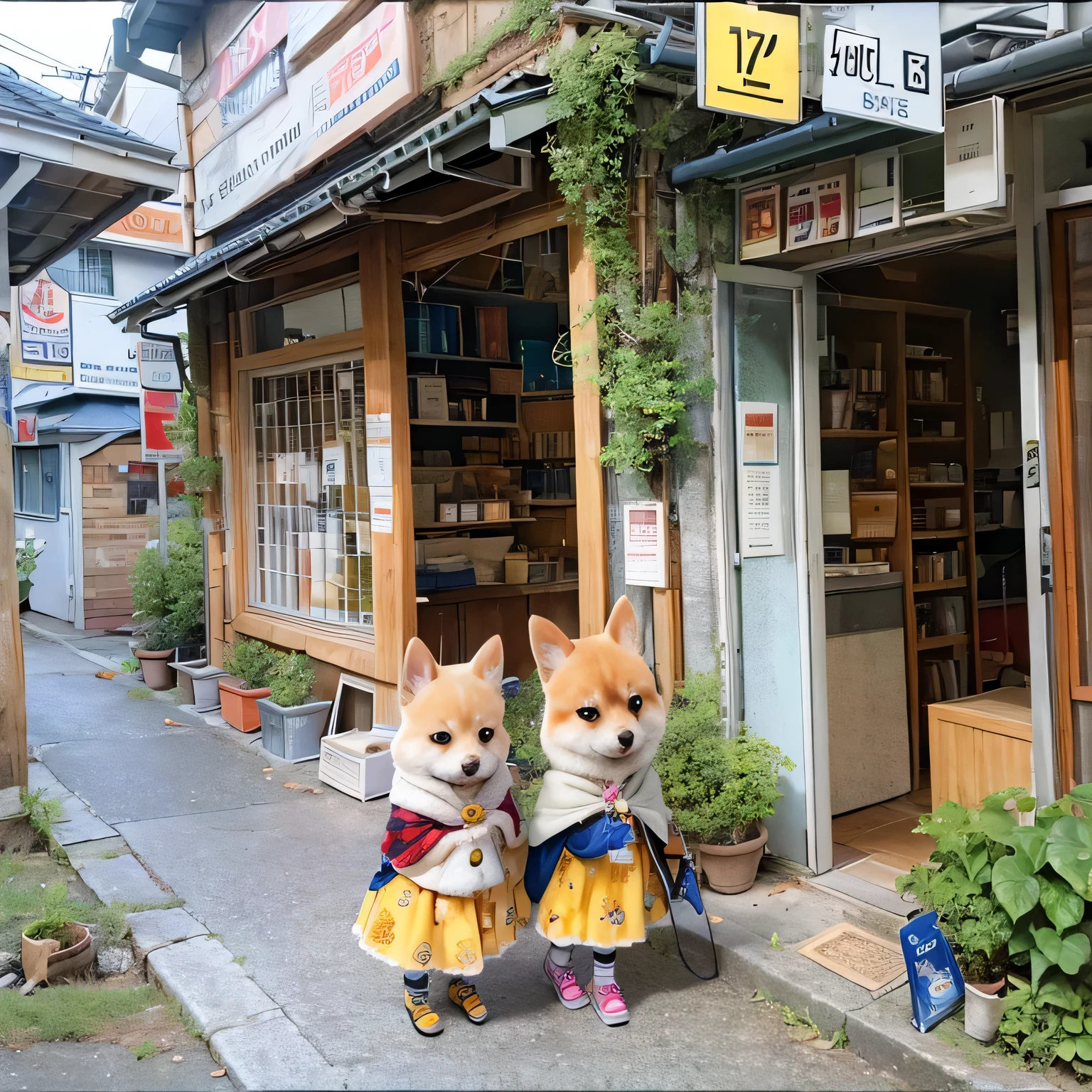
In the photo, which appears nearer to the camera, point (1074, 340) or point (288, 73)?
point (1074, 340)

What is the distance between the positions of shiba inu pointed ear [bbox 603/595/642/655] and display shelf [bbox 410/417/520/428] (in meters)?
4.58

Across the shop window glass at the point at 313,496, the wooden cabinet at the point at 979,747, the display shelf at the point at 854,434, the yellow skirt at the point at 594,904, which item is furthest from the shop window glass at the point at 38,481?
the wooden cabinet at the point at 979,747

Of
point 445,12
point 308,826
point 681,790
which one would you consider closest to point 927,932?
point 681,790

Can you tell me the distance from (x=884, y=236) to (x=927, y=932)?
298cm

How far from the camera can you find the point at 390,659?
22.8ft

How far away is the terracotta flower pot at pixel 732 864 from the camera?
459cm

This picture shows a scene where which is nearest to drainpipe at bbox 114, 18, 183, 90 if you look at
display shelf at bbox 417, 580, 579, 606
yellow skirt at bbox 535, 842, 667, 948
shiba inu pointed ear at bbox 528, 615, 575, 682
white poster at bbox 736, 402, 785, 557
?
display shelf at bbox 417, 580, 579, 606

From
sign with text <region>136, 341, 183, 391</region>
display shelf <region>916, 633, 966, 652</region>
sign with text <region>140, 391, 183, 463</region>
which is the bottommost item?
display shelf <region>916, 633, 966, 652</region>

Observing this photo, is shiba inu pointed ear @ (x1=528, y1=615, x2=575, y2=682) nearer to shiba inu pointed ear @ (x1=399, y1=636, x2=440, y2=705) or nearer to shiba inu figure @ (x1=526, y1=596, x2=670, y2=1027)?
shiba inu figure @ (x1=526, y1=596, x2=670, y2=1027)

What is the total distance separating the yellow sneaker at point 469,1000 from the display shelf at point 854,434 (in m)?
3.68

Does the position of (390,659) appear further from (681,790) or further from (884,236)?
(884,236)

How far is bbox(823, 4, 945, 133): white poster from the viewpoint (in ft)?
11.3

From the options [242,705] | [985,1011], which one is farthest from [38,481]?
[985,1011]

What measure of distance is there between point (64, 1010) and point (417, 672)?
2.03 meters
